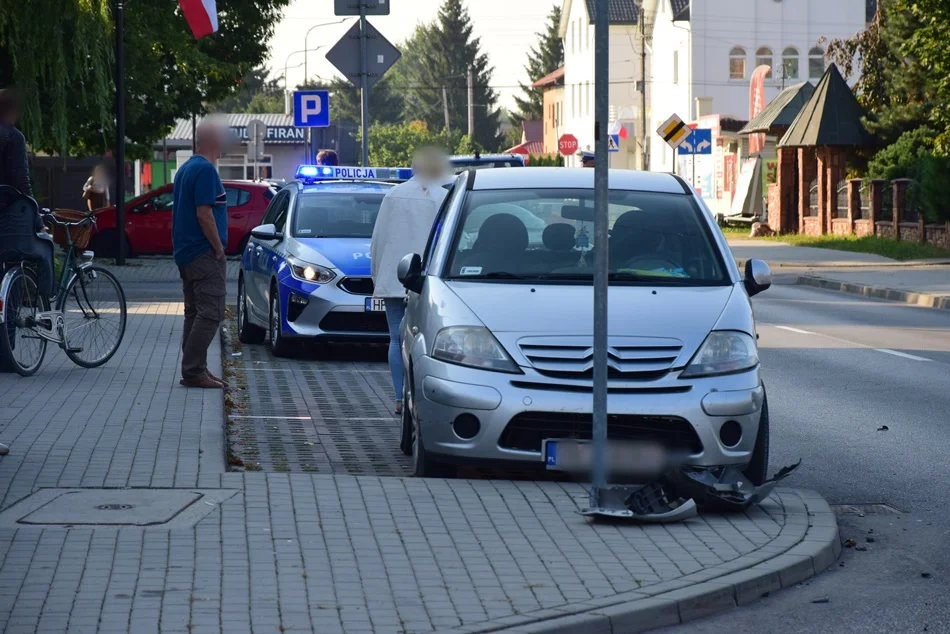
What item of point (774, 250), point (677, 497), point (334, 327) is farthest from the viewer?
point (774, 250)

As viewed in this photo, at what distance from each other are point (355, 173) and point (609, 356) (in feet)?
32.7

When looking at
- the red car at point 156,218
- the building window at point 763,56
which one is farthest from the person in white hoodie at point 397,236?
the building window at point 763,56

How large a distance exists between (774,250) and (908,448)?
88.9 ft

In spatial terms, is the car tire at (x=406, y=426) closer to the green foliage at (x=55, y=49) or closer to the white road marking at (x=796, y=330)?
the white road marking at (x=796, y=330)

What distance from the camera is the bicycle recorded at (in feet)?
36.5

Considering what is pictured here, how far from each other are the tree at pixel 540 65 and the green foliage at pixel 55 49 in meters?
105

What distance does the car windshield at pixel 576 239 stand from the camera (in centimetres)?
831

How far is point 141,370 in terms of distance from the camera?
12.1 m

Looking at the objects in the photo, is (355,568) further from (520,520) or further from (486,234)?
(486,234)

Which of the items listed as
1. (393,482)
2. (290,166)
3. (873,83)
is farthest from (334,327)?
(290,166)

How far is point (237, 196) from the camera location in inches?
1137

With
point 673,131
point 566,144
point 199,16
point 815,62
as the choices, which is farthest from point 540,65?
point 199,16

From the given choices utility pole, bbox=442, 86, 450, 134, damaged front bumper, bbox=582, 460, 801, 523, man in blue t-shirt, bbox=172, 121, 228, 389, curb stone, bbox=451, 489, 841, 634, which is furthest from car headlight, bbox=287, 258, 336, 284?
utility pole, bbox=442, 86, 450, 134

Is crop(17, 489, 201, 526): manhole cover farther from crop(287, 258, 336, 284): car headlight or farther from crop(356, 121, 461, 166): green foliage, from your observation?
crop(356, 121, 461, 166): green foliage
